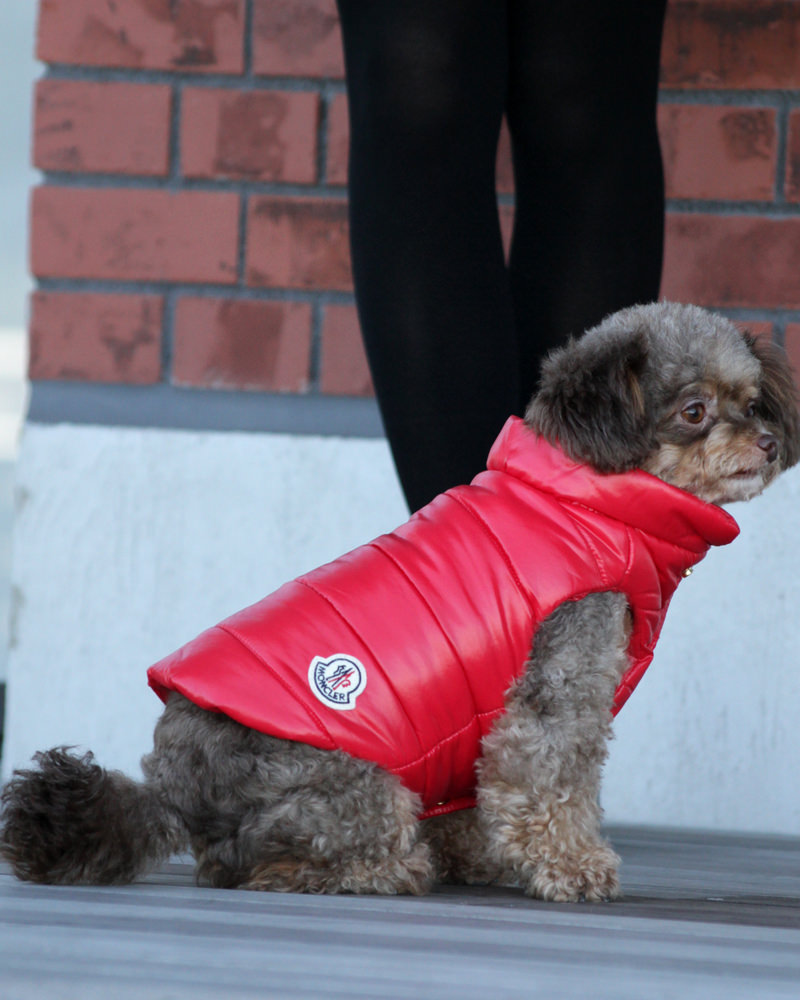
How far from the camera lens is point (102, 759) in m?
2.37

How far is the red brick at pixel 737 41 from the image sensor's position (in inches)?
93.0

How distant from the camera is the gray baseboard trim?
240cm

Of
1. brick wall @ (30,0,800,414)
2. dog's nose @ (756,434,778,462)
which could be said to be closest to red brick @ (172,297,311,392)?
brick wall @ (30,0,800,414)

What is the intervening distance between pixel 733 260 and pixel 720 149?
0.69 ft

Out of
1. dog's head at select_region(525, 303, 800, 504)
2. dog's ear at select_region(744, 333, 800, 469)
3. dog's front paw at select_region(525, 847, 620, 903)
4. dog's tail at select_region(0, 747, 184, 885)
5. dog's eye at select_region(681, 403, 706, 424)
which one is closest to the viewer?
dog's tail at select_region(0, 747, 184, 885)

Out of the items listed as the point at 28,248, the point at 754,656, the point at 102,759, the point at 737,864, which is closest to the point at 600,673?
the point at 737,864

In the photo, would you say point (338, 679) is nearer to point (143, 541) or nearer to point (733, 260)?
point (143, 541)

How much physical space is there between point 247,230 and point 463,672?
4.14ft

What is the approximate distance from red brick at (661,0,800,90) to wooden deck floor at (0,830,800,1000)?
1591 millimetres

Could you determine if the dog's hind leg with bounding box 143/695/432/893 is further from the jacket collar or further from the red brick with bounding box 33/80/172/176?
the red brick with bounding box 33/80/172/176

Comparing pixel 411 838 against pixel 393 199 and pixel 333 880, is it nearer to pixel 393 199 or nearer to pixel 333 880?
pixel 333 880

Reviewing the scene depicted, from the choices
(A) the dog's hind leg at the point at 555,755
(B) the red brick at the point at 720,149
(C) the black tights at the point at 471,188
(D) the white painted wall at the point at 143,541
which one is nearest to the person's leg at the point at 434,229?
(C) the black tights at the point at 471,188

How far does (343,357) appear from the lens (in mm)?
2420

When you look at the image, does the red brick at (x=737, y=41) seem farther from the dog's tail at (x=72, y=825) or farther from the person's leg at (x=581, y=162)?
the dog's tail at (x=72, y=825)
